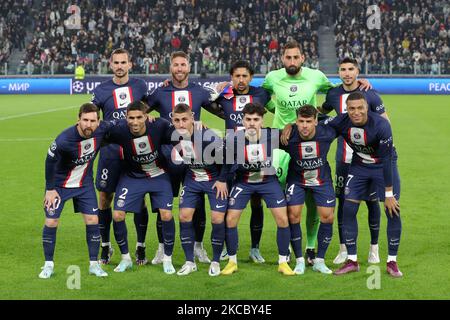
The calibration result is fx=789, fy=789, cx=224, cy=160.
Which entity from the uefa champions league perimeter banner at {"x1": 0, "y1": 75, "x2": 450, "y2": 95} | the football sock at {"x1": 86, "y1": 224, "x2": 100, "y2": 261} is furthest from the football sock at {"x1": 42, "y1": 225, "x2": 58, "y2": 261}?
the uefa champions league perimeter banner at {"x1": 0, "y1": 75, "x2": 450, "y2": 95}

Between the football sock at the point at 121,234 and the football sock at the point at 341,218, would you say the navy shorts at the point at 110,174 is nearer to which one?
the football sock at the point at 121,234

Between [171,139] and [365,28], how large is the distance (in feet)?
112

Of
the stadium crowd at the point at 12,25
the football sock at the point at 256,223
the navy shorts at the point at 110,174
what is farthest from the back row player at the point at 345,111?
the stadium crowd at the point at 12,25

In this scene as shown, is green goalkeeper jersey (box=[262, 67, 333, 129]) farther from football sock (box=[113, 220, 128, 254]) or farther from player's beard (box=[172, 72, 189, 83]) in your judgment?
football sock (box=[113, 220, 128, 254])

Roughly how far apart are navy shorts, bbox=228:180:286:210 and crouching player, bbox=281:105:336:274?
0.19 metres

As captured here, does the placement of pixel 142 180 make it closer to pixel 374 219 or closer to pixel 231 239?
pixel 231 239

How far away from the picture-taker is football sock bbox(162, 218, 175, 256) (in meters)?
8.53

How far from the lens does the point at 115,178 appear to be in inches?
354

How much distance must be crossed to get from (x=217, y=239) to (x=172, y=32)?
1315 inches

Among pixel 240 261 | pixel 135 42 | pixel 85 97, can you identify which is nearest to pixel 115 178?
pixel 240 261

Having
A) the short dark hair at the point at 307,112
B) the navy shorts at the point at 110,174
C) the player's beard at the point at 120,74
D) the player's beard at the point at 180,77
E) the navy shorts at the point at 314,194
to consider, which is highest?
the player's beard at the point at 120,74

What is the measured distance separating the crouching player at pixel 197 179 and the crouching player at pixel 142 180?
0.52ft

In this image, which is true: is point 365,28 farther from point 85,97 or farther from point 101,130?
point 101,130

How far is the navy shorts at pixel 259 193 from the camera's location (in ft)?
27.8
